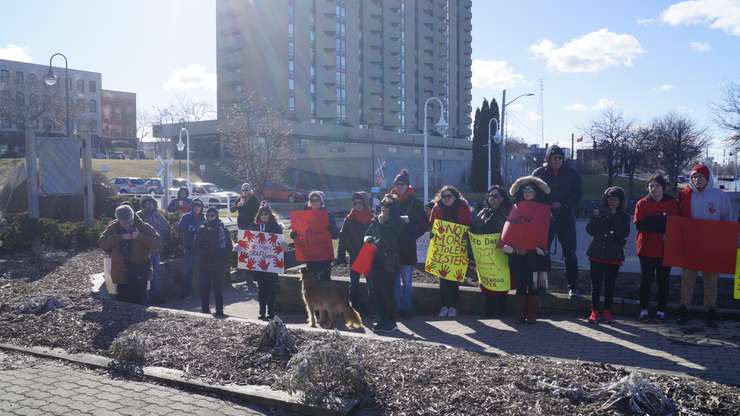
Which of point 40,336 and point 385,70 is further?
point 385,70

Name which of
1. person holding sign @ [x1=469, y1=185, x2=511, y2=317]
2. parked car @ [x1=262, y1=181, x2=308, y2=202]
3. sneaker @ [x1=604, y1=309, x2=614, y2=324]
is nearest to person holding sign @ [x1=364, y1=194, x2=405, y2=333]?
person holding sign @ [x1=469, y1=185, x2=511, y2=317]

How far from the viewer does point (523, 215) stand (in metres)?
8.12

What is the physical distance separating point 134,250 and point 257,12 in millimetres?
79745

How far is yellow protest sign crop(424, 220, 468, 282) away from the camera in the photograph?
894 cm

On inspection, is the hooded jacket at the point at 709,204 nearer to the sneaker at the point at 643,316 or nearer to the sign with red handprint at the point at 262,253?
the sneaker at the point at 643,316

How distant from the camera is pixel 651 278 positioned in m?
7.95

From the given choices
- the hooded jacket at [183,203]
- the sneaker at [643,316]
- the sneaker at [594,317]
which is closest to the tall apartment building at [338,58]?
the hooded jacket at [183,203]

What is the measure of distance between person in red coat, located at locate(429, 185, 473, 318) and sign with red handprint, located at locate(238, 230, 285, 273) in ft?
7.76

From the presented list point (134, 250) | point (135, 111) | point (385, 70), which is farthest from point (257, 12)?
point (134, 250)

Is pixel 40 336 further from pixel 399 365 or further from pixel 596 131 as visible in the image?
pixel 596 131

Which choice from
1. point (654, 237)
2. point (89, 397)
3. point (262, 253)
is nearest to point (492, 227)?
point (654, 237)

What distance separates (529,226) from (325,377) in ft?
12.8

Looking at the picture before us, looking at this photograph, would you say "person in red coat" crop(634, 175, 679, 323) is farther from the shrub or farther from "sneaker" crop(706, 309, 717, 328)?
the shrub

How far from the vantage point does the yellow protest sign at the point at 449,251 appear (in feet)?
29.3
